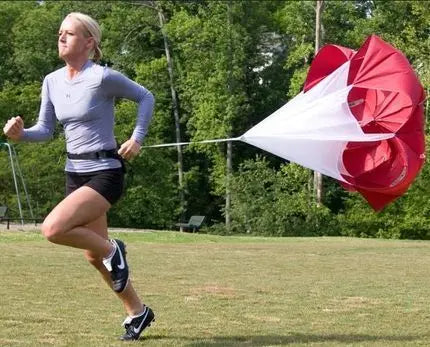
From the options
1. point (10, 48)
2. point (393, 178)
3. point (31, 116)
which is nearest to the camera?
point (393, 178)

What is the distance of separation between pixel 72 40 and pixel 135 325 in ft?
7.00

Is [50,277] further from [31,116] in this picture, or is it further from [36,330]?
[31,116]

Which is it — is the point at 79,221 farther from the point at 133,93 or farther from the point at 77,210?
the point at 133,93

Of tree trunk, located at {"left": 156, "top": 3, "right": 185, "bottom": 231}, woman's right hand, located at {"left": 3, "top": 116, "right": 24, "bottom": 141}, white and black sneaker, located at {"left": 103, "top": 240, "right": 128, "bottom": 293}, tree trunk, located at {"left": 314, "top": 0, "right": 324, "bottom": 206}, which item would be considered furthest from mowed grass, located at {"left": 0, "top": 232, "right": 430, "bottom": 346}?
tree trunk, located at {"left": 156, "top": 3, "right": 185, "bottom": 231}

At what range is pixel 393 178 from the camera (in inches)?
295

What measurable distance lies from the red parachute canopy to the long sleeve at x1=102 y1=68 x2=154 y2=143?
7.69 ft

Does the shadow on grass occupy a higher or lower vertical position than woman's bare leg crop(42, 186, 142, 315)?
lower

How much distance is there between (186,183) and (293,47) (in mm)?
9903

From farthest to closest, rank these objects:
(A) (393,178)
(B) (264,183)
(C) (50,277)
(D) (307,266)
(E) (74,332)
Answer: (B) (264,183) → (D) (307,266) → (C) (50,277) → (A) (393,178) → (E) (74,332)

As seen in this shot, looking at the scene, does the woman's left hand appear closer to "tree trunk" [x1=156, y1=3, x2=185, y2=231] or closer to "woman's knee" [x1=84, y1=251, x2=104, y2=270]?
"woman's knee" [x1=84, y1=251, x2=104, y2=270]

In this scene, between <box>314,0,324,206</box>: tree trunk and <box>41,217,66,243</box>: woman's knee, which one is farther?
<box>314,0,324,206</box>: tree trunk

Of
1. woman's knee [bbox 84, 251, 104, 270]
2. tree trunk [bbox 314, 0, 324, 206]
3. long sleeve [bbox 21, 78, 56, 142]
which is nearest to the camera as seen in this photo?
woman's knee [bbox 84, 251, 104, 270]

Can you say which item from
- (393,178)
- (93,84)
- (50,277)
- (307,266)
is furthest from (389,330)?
(307,266)

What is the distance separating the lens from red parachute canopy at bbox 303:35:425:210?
753cm
